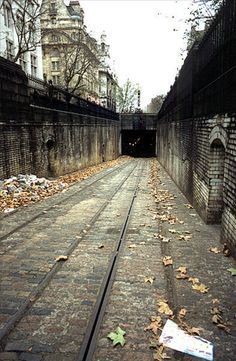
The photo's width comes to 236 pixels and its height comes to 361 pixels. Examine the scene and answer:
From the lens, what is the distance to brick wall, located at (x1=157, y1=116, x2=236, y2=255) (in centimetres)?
584

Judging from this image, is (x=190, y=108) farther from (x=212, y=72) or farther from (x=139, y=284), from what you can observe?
(x=139, y=284)

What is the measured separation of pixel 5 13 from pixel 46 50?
15.1 m

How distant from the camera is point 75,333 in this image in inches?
143

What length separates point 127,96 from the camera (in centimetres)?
6788

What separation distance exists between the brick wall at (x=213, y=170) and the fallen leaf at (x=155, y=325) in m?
2.44

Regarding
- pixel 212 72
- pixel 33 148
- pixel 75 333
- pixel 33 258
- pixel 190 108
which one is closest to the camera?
pixel 75 333

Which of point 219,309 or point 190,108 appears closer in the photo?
point 219,309

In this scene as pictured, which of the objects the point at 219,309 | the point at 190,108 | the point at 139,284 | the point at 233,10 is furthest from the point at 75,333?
the point at 190,108

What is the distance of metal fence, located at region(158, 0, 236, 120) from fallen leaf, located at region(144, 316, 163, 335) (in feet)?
12.9

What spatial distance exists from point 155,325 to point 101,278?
1.47 m

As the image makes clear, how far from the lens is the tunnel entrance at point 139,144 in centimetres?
4826

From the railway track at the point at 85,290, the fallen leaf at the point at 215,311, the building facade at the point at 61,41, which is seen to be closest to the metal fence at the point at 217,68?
the fallen leaf at the point at 215,311

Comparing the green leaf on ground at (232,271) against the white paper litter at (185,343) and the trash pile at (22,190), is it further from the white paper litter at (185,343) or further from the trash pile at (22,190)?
the trash pile at (22,190)

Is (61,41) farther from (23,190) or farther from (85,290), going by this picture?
(85,290)
